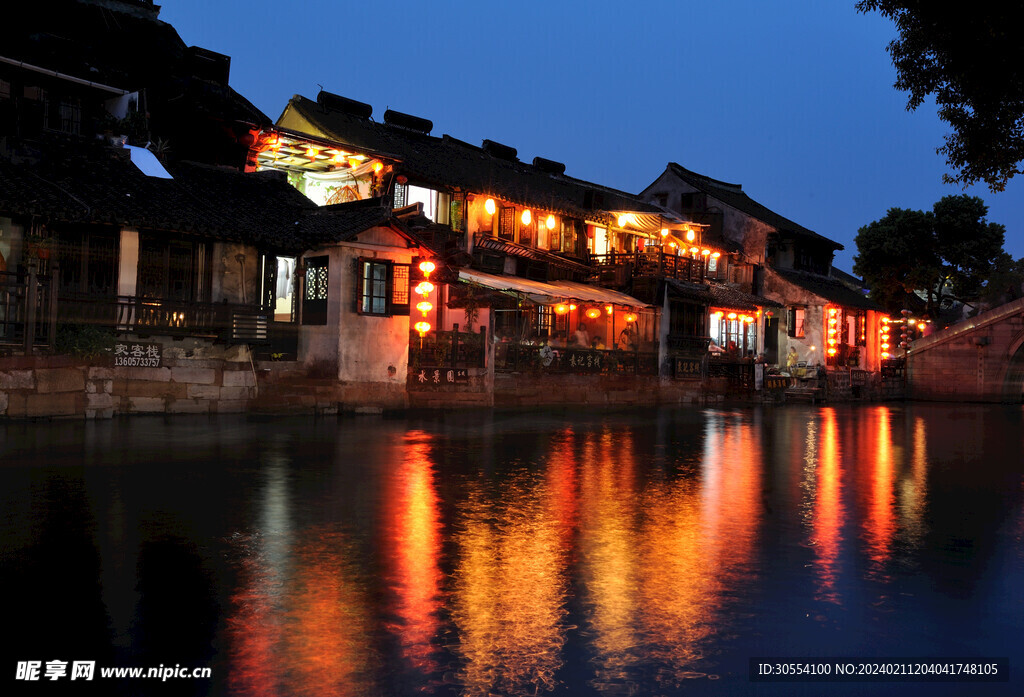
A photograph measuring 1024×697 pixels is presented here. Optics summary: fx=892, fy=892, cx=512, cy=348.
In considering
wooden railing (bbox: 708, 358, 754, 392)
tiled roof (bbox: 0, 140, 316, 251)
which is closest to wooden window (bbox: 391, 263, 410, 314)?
tiled roof (bbox: 0, 140, 316, 251)

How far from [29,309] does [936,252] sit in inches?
2135

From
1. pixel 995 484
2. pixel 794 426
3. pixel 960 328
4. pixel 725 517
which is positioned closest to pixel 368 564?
pixel 725 517

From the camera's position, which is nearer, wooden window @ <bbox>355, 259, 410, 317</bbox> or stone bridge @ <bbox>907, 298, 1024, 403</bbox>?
wooden window @ <bbox>355, 259, 410, 317</bbox>

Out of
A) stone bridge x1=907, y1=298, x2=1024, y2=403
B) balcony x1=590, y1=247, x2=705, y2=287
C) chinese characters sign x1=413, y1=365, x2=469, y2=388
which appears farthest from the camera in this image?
stone bridge x1=907, y1=298, x2=1024, y2=403

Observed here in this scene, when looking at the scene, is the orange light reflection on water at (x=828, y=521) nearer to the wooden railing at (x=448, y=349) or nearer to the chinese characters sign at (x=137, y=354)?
the wooden railing at (x=448, y=349)

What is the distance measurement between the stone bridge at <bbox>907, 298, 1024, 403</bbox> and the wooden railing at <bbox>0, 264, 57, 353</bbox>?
145ft

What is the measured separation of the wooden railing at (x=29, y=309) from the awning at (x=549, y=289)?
13.2 meters

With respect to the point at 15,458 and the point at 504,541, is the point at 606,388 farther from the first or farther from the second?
the point at 504,541

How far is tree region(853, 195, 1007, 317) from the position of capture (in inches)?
2200

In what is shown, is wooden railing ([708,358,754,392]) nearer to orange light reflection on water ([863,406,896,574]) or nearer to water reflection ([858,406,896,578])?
water reflection ([858,406,896,578])

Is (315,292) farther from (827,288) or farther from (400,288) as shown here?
(827,288)

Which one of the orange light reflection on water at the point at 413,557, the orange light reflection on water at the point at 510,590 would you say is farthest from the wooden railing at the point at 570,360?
the orange light reflection on water at the point at 510,590

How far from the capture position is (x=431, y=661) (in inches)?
200

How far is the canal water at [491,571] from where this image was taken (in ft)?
16.6
